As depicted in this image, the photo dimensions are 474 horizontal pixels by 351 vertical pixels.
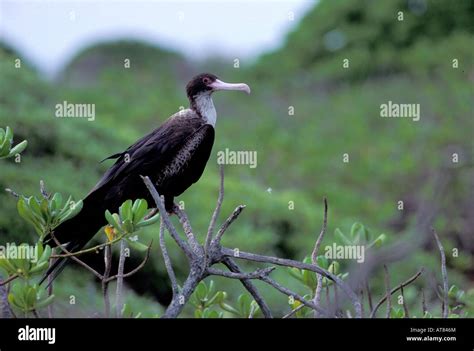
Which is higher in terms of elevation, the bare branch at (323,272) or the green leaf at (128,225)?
the green leaf at (128,225)

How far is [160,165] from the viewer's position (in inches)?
132

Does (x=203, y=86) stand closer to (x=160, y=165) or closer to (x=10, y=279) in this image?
(x=160, y=165)

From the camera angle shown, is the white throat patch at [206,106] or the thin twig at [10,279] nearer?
the thin twig at [10,279]

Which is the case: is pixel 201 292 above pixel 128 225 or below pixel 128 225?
below

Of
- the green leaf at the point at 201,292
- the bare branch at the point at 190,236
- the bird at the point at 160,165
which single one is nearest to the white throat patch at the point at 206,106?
the bird at the point at 160,165

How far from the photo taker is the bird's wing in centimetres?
332

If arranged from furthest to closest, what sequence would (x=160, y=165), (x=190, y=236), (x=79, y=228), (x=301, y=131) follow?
(x=301, y=131), (x=160, y=165), (x=79, y=228), (x=190, y=236)

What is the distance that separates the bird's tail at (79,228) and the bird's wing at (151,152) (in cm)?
10

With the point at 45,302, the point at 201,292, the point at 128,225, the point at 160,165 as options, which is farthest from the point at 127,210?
the point at 160,165

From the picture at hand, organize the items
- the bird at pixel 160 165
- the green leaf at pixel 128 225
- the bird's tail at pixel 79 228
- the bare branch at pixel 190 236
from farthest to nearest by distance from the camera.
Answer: the bird at pixel 160 165
the bird's tail at pixel 79 228
the bare branch at pixel 190 236
the green leaf at pixel 128 225

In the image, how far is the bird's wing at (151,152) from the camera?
10.9 ft

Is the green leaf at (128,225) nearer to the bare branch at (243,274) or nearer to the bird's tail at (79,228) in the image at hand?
the bare branch at (243,274)

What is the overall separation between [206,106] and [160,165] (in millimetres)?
373

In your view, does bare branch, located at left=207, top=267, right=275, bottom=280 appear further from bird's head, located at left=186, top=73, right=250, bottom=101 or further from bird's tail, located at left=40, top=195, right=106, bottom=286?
bird's head, located at left=186, top=73, right=250, bottom=101
